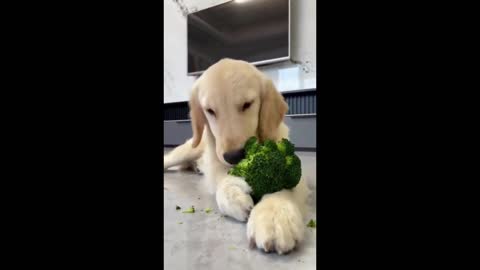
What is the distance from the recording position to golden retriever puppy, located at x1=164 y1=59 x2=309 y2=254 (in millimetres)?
432

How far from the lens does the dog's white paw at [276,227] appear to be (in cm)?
39

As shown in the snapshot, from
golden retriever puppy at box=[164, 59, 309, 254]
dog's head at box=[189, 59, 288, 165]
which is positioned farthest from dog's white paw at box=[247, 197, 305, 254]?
dog's head at box=[189, 59, 288, 165]

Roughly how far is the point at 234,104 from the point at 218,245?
233mm

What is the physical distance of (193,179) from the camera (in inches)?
35.9

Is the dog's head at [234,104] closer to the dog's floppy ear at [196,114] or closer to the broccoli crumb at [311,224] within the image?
the dog's floppy ear at [196,114]

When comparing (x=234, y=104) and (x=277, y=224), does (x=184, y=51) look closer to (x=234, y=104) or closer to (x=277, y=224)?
(x=234, y=104)

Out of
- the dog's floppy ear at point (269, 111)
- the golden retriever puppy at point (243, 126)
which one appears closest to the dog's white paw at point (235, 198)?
the golden retriever puppy at point (243, 126)

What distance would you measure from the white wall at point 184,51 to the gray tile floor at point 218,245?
0.52 feet

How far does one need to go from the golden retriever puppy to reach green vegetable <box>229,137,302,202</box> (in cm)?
1

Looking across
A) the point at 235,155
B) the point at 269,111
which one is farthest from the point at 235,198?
the point at 269,111

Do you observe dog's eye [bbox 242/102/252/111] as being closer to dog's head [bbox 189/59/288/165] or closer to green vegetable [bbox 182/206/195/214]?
dog's head [bbox 189/59/288/165]

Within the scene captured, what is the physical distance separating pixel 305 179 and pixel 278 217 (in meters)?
0.12
